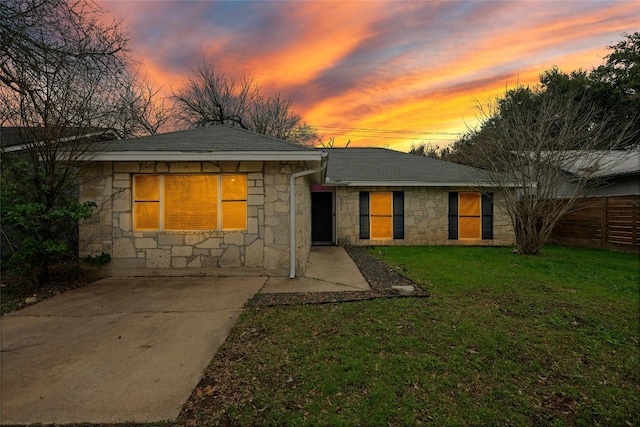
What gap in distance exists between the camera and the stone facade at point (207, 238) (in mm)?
6414

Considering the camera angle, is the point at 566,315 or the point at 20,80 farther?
the point at 20,80

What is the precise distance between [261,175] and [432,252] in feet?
20.7

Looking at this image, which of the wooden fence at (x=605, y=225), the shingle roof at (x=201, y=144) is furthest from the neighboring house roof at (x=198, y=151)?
the wooden fence at (x=605, y=225)

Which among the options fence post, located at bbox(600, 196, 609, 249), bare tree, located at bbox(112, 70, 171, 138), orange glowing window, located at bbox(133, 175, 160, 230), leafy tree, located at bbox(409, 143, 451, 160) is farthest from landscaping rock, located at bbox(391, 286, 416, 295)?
leafy tree, located at bbox(409, 143, 451, 160)

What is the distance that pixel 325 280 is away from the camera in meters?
6.20

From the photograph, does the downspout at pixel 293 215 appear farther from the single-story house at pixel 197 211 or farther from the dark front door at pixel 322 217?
the dark front door at pixel 322 217

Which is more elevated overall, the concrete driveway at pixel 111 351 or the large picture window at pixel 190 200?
the large picture window at pixel 190 200

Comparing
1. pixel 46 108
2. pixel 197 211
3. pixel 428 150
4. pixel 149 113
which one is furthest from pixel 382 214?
pixel 428 150

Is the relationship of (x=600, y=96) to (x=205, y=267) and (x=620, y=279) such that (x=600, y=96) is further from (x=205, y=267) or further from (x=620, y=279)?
(x=205, y=267)

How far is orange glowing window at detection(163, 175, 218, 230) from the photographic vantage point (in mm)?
6477

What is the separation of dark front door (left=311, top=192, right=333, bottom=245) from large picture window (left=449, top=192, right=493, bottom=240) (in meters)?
4.82

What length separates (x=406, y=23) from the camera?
9.15m

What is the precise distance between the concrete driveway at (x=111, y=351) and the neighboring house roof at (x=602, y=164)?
10.1 meters

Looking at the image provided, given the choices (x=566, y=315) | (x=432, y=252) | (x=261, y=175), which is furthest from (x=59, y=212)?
(x=432, y=252)
